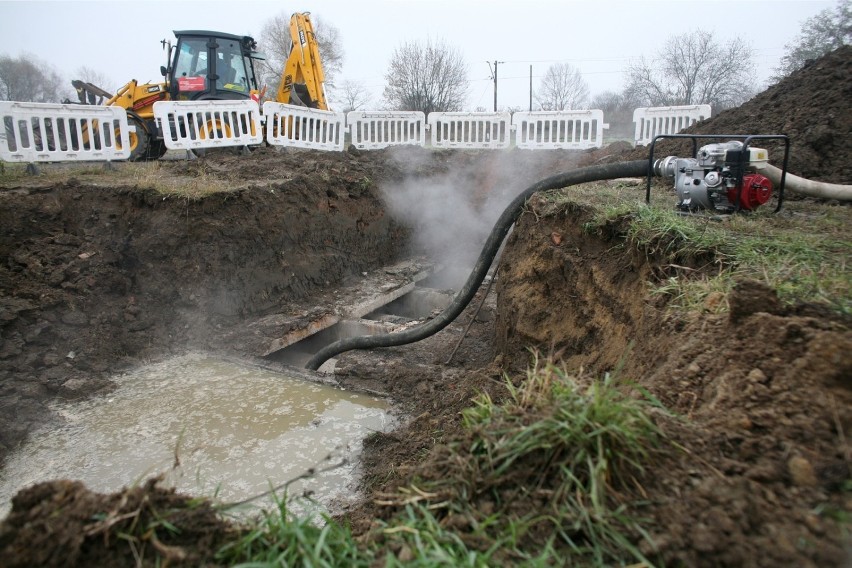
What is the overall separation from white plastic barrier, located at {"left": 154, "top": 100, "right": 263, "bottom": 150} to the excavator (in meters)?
0.77

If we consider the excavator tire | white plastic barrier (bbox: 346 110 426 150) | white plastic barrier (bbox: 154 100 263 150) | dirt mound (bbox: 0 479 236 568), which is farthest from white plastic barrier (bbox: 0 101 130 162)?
dirt mound (bbox: 0 479 236 568)

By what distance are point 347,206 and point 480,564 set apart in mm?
7463

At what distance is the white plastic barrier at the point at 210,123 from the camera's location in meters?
9.58

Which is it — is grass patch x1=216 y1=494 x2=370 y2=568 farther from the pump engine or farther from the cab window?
the cab window

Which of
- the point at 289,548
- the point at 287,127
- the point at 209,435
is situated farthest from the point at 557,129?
the point at 289,548

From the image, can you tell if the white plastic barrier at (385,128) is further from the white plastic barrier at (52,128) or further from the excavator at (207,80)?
the white plastic barrier at (52,128)

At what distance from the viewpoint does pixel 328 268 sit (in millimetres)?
8078

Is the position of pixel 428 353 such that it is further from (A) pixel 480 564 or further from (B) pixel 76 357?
(A) pixel 480 564

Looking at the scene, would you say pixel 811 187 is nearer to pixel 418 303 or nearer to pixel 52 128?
pixel 418 303

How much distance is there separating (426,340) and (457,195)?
181 inches

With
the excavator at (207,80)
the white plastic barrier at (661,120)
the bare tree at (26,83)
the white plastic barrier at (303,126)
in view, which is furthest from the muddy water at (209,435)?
the bare tree at (26,83)

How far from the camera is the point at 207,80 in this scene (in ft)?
37.6

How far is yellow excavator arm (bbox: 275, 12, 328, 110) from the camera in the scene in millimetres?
12156

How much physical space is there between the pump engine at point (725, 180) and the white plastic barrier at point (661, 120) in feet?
22.4
